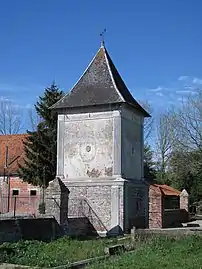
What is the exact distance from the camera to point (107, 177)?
28.8 m

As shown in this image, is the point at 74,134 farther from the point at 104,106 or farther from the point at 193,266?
the point at 193,266

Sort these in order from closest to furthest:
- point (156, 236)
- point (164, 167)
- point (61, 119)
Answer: point (156, 236) < point (61, 119) < point (164, 167)

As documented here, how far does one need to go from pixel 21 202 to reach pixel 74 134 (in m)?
12.8

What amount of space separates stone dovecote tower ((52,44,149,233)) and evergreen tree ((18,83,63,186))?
5.96m

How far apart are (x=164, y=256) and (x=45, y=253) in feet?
13.4

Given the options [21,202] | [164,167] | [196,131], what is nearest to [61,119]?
[21,202]

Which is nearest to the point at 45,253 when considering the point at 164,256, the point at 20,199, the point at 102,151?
the point at 164,256

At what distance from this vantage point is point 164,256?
45.1 feet

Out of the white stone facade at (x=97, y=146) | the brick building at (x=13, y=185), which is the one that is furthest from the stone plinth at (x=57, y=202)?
the brick building at (x=13, y=185)

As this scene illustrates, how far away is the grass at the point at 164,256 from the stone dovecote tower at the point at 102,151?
10.7m

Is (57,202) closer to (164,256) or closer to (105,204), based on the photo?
(105,204)

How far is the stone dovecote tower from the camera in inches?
1113

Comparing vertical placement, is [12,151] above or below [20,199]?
above

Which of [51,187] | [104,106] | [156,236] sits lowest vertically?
[156,236]
